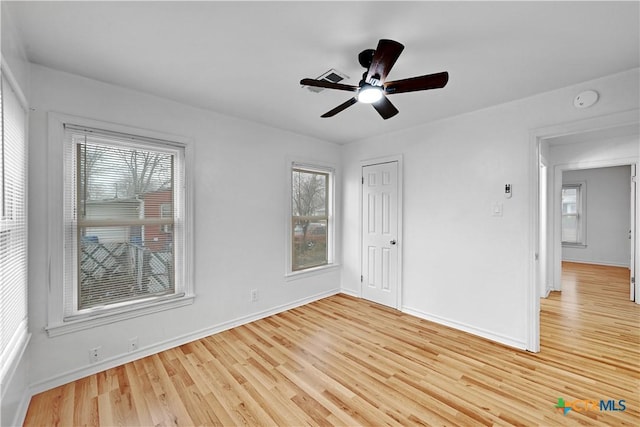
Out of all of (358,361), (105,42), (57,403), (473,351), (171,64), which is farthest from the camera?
(473,351)

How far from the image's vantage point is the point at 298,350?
2637 mm

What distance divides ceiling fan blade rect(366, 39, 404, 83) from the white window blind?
79.3 inches

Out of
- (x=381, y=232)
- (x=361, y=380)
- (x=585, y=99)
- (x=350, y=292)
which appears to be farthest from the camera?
(x=350, y=292)

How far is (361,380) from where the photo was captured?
7.13 ft

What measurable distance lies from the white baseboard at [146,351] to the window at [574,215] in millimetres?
7481

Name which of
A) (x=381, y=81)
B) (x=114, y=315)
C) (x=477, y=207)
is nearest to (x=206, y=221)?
(x=114, y=315)

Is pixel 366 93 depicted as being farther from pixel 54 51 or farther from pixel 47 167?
pixel 47 167

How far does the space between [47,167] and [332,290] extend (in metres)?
3.59

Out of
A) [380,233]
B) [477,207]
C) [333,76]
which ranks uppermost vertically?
[333,76]

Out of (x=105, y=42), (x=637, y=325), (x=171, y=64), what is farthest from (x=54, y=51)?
(x=637, y=325)

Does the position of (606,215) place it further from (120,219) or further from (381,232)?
(120,219)

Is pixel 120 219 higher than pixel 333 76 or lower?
lower

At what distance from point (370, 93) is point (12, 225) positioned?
7.88 ft

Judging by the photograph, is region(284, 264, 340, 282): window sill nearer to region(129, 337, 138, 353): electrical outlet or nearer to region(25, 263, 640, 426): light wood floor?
region(25, 263, 640, 426): light wood floor
